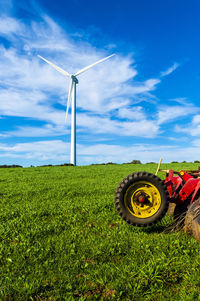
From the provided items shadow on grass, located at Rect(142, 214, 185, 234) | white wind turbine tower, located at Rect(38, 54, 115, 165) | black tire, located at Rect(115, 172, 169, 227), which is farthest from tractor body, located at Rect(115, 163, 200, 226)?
white wind turbine tower, located at Rect(38, 54, 115, 165)

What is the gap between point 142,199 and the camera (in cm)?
566

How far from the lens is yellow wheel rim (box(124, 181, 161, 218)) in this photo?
5.71m

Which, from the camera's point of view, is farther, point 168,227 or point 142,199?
point 168,227

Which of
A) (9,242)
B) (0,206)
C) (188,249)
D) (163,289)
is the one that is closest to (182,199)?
(188,249)

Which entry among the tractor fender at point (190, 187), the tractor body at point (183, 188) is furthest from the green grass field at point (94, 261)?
the tractor fender at point (190, 187)

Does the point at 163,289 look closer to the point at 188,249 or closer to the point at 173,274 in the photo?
the point at 173,274

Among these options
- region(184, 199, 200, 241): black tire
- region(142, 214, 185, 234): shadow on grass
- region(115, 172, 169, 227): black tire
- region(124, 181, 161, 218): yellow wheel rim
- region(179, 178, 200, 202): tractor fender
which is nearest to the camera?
region(184, 199, 200, 241): black tire

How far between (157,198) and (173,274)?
190cm

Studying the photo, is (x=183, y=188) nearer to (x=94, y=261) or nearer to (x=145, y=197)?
(x=145, y=197)

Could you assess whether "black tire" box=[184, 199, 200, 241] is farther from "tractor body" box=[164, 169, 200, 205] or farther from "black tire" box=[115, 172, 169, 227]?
"black tire" box=[115, 172, 169, 227]

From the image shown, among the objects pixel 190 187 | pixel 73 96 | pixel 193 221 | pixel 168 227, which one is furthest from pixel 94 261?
pixel 73 96

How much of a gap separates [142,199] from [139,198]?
83 mm

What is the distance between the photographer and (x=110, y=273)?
13.7 feet

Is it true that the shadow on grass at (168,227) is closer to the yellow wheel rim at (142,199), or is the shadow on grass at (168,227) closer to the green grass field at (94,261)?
the green grass field at (94,261)
